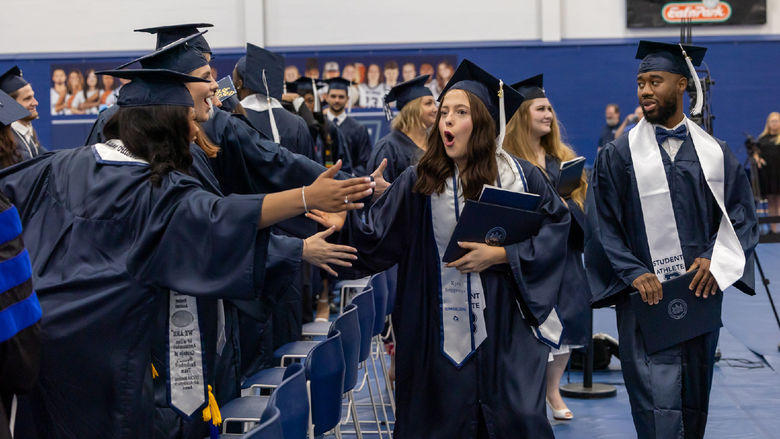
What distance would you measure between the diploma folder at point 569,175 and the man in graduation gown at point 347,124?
470cm

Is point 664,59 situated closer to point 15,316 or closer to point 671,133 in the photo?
point 671,133

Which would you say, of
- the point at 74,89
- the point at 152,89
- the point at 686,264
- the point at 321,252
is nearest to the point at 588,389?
the point at 686,264

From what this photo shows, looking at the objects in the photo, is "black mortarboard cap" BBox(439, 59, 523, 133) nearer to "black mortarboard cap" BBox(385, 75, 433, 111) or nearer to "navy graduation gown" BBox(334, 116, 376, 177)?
"black mortarboard cap" BBox(385, 75, 433, 111)

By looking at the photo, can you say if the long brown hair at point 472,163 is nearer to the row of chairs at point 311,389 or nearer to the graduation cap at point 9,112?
the row of chairs at point 311,389

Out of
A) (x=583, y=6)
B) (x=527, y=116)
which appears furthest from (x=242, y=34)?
(x=527, y=116)

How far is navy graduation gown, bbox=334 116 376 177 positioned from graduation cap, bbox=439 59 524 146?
22.7ft

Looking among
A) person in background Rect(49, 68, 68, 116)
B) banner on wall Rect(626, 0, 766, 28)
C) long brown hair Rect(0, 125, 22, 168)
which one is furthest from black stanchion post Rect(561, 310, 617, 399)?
person in background Rect(49, 68, 68, 116)

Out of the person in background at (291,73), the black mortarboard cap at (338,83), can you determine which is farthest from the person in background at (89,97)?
the black mortarboard cap at (338,83)

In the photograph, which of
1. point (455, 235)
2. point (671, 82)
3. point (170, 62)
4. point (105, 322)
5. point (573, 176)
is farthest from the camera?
point (573, 176)

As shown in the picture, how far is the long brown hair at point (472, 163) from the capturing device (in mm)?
3834

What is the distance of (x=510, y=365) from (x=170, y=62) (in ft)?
5.60

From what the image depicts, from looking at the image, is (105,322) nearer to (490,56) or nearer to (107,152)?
(107,152)

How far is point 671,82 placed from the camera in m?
4.47

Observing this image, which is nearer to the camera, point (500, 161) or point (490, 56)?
point (500, 161)
